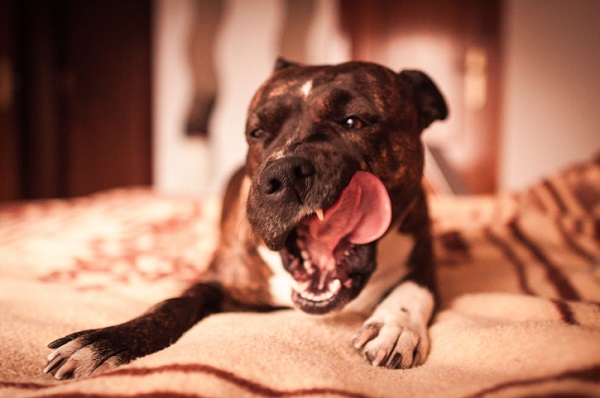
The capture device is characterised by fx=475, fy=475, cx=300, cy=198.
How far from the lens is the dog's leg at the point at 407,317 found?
101 centimetres

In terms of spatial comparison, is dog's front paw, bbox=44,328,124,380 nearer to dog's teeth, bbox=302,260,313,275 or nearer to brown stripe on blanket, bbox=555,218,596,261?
dog's teeth, bbox=302,260,313,275

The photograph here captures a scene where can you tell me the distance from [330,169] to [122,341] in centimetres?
59

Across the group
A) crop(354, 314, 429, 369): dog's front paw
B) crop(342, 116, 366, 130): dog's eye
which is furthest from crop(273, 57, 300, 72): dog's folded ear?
crop(354, 314, 429, 369): dog's front paw

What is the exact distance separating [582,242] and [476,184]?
3.11 meters

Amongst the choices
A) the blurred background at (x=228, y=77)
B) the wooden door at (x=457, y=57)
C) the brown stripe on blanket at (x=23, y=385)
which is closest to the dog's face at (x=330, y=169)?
the brown stripe on blanket at (x=23, y=385)

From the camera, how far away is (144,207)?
3092 mm

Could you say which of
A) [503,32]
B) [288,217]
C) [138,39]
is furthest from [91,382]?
[138,39]

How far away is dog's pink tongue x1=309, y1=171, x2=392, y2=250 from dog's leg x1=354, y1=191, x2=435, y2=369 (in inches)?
7.8

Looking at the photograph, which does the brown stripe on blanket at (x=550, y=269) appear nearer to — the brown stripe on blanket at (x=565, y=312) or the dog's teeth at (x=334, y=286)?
the brown stripe on blanket at (x=565, y=312)

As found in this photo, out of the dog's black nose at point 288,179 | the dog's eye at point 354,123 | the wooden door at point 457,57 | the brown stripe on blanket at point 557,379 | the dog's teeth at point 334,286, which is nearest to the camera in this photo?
the brown stripe on blanket at point 557,379

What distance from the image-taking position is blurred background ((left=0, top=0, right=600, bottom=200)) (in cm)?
489

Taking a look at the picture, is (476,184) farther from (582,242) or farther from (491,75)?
(582,242)

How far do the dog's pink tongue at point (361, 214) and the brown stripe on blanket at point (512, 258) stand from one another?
0.75 metres

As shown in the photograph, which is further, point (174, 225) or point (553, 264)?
point (174, 225)
